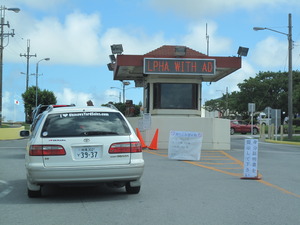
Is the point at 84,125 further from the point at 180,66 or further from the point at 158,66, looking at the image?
the point at 180,66

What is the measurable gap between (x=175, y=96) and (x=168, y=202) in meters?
14.5

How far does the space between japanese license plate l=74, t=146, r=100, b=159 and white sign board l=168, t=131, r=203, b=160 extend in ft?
24.9

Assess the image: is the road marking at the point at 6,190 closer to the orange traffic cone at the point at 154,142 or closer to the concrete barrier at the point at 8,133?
the orange traffic cone at the point at 154,142

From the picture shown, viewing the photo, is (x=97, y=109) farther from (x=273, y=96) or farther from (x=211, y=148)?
(x=273, y=96)

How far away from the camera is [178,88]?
21672 mm

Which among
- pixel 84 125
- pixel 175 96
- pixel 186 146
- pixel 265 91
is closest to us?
pixel 84 125

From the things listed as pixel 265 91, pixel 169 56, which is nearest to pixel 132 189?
pixel 169 56

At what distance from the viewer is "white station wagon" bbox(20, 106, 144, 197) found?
712 centimetres

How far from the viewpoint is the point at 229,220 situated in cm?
604

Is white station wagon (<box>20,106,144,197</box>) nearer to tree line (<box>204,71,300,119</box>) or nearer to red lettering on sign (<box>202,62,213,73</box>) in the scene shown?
red lettering on sign (<box>202,62,213,73</box>)

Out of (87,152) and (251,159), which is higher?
(87,152)

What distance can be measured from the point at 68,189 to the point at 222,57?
540 inches

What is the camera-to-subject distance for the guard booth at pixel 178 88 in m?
19.4

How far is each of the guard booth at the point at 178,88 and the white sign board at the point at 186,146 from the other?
4546 mm
